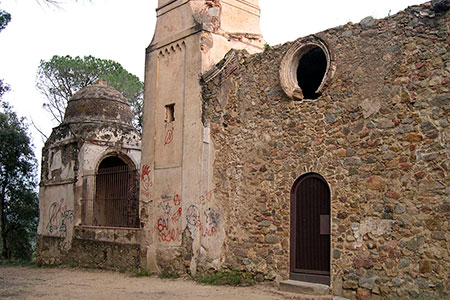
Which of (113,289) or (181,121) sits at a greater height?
(181,121)

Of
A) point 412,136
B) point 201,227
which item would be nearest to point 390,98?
point 412,136

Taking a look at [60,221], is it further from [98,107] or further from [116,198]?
[98,107]

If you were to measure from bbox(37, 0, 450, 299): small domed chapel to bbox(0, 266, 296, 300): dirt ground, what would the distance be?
1.92 feet

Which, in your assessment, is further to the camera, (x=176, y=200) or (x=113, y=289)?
(x=176, y=200)

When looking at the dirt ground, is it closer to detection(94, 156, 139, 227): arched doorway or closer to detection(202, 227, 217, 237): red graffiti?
detection(202, 227, 217, 237): red graffiti

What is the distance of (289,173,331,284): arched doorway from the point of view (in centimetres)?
930

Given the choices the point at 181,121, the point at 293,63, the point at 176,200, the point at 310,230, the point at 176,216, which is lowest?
the point at 310,230

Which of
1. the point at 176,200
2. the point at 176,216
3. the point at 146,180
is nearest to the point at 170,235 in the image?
the point at 176,216

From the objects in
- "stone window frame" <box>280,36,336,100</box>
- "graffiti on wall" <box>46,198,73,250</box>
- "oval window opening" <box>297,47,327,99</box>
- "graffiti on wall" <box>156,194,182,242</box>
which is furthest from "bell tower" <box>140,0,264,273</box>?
"graffiti on wall" <box>46,198,73,250</box>

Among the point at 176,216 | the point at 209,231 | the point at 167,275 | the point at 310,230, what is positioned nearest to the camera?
the point at 310,230

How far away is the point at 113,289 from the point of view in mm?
10328

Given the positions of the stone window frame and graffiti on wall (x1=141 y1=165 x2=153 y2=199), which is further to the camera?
graffiti on wall (x1=141 y1=165 x2=153 y2=199)

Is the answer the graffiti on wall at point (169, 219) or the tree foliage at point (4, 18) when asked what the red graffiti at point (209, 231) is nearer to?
the graffiti on wall at point (169, 219)

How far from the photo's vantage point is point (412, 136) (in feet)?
27.0
